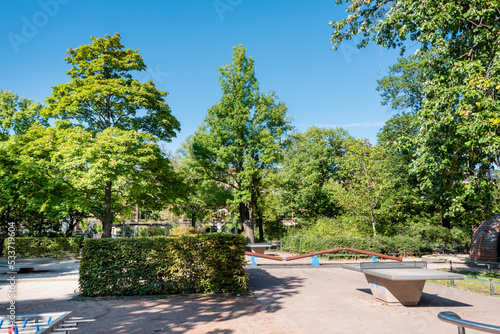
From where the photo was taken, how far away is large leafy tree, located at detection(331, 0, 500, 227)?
8.54 metres

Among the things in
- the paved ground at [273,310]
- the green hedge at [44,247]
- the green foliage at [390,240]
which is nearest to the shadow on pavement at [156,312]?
the paved ground at [273,310]

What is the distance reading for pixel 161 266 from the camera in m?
8.81

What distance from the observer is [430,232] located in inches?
936

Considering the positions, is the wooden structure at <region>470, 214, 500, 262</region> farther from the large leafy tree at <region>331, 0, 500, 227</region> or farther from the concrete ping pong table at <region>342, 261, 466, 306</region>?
the concrete ping pong table at <region>342, 261, 466, 306</region>

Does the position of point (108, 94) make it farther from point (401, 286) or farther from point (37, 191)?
point (401, 286)

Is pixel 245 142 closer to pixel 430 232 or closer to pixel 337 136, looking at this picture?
pixel 430 232

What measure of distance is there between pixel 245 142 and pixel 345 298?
58.6ft

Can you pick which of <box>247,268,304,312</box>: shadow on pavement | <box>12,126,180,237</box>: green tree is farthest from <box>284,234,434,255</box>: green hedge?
<box>12,126,180,237</box>: green tree

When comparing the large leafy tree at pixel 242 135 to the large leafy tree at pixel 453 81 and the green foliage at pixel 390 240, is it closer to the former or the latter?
the green foliage at pixel 390 240

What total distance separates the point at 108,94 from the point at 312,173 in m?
24.3

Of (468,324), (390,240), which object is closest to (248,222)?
(390,240)

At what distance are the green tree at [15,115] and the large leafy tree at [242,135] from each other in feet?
43.1

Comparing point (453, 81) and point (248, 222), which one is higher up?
point (453, 81)

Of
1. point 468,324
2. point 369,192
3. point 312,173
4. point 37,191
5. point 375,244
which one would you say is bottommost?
point 375,244
